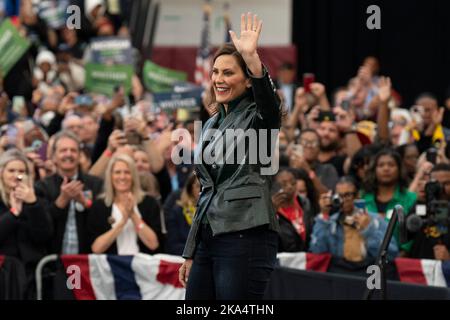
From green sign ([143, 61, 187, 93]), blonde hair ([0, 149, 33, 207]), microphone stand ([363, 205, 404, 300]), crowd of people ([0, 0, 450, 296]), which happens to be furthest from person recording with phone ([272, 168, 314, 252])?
green sign ([143, 61, 187, 93])

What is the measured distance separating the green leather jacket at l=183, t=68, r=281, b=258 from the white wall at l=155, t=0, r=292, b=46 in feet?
49.7

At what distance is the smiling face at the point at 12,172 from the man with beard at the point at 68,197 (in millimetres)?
330

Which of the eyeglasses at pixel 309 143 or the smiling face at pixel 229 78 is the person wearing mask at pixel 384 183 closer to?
the eyeglasses at pixel 309 143

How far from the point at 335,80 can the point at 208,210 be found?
15592 mm

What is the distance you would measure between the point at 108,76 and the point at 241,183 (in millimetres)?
8293

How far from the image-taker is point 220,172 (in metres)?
5.68

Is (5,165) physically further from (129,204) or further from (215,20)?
(215,20)

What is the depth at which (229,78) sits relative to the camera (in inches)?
224

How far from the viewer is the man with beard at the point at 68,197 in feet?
31.7

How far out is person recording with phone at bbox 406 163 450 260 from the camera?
348 inches

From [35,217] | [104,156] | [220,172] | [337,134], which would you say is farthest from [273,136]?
[337,134]

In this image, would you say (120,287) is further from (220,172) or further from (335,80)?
(335,80)
